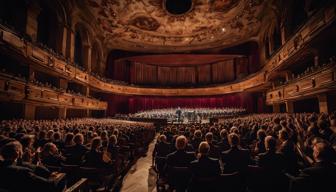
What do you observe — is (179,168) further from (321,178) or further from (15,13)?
(15,13)

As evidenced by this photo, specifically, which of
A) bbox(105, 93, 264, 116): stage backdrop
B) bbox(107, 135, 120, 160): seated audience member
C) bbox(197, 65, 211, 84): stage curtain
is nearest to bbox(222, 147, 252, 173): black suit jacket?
bbox(107, 135, 120, 160): seated audience member

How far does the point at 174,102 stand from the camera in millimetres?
24438

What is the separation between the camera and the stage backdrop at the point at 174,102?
20.3m

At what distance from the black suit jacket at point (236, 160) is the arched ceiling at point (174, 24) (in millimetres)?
13604

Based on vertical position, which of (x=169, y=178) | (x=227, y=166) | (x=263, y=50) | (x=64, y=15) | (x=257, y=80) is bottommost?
(x=169, y=178)

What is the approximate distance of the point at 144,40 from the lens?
20.5 meters

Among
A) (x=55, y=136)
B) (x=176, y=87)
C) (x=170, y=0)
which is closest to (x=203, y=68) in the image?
(x=176, y=87)

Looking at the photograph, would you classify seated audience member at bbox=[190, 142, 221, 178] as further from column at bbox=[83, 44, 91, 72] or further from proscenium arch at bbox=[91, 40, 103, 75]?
proscenium arch at bbox=[91, 40, 103, 75]

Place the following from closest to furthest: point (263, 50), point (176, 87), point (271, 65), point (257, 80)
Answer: point (271, 65), point (257, 80), point (263, 50), point (176, 87)

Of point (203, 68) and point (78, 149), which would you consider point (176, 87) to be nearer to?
point (203, 68)

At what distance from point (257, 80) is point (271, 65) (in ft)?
8.99

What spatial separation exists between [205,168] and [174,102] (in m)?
22.0

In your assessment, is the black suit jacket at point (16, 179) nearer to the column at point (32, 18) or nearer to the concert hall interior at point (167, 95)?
the concert hall interior at point (167, 95)

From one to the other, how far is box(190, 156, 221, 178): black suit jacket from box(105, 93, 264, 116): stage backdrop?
19.1 metres
